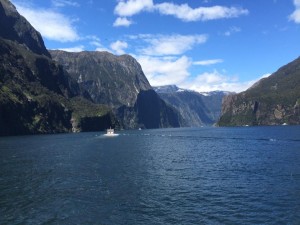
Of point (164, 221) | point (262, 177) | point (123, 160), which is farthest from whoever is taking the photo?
point (123, 160)

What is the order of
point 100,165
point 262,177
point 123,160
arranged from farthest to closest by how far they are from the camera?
point 123,160
point 100,165
point 262,177

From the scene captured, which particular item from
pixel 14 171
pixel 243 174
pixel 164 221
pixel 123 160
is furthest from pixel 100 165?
pixel 164 221

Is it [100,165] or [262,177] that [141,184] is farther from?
[100,165]

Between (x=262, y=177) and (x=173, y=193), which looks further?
(x=262, y=177)

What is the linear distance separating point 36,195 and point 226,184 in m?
32.5

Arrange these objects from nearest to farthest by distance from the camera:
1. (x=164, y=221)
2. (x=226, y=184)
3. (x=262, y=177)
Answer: (x=164, y=221)
(x=226, y=184)
(x=262, y=177)

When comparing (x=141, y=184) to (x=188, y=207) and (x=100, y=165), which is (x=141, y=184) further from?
(x=100, y=165)

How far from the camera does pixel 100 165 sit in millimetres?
98562

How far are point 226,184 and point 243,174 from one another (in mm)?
12635

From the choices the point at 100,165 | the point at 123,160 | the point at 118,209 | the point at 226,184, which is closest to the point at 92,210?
the point at 118,209

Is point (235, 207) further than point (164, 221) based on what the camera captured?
Yes

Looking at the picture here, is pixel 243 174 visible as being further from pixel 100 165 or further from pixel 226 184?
pixel 100 165

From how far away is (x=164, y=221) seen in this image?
46625 mm

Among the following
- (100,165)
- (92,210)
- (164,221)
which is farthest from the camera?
(100,165)
